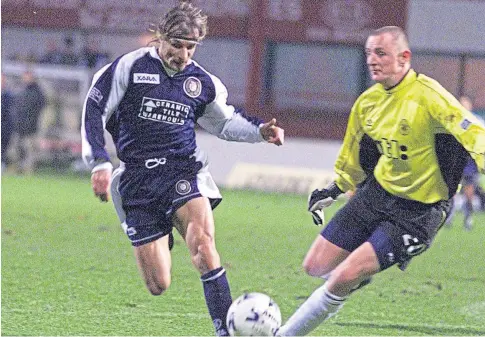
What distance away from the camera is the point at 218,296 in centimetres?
703

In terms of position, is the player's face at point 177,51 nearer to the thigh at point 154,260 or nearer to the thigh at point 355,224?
the thigh at point 154,260

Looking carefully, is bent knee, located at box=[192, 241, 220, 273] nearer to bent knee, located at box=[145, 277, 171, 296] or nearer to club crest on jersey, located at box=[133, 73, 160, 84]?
bent knee, located at box=[145, 277, 171, 296]

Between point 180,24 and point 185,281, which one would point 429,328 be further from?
point 180,24

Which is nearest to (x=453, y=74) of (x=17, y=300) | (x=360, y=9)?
(x=360, y=9)

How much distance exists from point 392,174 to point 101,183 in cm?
169

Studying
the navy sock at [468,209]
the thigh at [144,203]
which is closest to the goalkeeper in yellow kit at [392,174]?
the thigh at [144,203]

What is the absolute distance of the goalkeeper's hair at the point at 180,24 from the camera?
23.5ft

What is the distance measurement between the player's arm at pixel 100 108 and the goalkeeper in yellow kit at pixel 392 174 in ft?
4.55

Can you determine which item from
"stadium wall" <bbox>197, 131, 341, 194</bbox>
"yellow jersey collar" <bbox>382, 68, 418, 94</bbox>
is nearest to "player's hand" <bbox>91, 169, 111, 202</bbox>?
"yellow jersey collar" <bbox>382, 68, 418, 94</bbox>

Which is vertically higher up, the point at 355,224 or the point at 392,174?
the point at 392,174

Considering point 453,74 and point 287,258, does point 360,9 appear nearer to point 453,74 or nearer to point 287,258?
point 453,74

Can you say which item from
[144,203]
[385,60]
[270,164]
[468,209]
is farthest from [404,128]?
[270,164]

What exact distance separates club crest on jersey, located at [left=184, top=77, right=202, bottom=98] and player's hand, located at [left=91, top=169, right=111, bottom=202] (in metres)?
0.72

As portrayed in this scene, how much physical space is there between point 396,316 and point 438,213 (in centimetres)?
208
